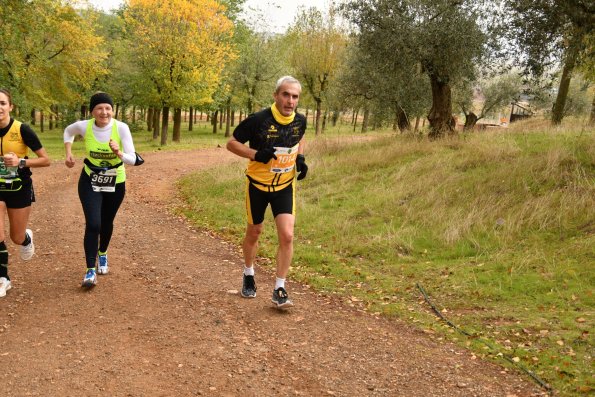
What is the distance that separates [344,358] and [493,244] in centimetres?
401

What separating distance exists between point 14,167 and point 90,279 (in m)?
1.44

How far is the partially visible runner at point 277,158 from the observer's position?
4.89 m

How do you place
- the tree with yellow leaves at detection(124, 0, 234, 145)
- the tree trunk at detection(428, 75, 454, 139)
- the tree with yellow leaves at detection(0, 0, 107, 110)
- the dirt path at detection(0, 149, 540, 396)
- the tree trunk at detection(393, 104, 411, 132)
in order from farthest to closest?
the tree with yellow leaves at detection(124, 0, 234, 145)
the tree trunk at detection(393, 104, 411, 132)
the tree with yellow leaves at detection(0, 0, 107, 110)
the tree trunk at detection(428, 75, 454, 139)
the dirt path at detection(0, 149, 540, 396)

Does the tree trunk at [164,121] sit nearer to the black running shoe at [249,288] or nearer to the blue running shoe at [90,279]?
the blue running shoe at [90,279]

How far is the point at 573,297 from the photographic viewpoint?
556 cm

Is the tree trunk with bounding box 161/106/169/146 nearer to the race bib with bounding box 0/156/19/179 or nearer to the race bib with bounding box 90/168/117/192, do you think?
the race bib with bounding box 90/168/117/192

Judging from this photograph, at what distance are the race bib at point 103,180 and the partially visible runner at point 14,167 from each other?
21.1 inches

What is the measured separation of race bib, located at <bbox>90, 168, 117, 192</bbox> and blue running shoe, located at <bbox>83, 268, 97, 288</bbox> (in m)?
0.93

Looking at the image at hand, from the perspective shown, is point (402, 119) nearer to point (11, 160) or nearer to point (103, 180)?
point (103, 180)

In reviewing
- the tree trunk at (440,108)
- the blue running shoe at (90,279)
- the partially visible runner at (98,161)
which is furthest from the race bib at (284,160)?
the tree trunk at (440,108)

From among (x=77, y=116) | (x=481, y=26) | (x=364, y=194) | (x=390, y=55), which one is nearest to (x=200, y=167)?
(x=390, y=55)

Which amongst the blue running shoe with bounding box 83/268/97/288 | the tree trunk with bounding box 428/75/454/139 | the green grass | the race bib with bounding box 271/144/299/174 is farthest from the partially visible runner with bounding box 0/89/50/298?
the tree trunk with bounding box 428/75/454/139

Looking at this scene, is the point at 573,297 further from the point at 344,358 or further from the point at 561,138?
the point at 561,138

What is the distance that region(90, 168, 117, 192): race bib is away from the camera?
5.38 metres
